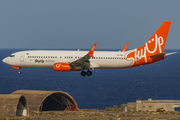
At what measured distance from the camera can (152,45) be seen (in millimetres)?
78375

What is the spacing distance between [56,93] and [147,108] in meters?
34.4

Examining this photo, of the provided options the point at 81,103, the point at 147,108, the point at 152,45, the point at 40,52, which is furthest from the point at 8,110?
the point at 81,103

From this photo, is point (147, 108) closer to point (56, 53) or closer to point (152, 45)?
point (152, 45)

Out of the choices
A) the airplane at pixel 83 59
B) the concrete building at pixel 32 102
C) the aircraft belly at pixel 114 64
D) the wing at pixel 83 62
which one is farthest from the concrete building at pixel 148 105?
the wing at pixel 83 62

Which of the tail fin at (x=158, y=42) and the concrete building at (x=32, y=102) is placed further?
the concrete building at (x=32, y=102)

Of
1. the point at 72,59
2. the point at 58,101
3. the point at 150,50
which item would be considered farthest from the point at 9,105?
the point at 150,50

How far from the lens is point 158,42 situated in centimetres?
7856

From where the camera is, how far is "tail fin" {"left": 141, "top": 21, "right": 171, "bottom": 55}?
77875mm

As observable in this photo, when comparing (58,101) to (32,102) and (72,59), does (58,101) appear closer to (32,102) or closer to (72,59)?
(32,102)

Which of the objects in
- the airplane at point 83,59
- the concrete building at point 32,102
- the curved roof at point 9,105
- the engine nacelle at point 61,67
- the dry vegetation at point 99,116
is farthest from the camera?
the concrete building at point 32,102

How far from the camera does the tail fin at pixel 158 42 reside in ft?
255

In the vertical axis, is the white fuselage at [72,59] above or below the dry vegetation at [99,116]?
above

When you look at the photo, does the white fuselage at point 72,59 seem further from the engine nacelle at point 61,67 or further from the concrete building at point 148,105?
the concrete building at point 148,105

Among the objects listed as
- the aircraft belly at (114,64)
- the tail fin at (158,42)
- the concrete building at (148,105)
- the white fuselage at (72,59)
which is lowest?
the concrete building at (148,105)
